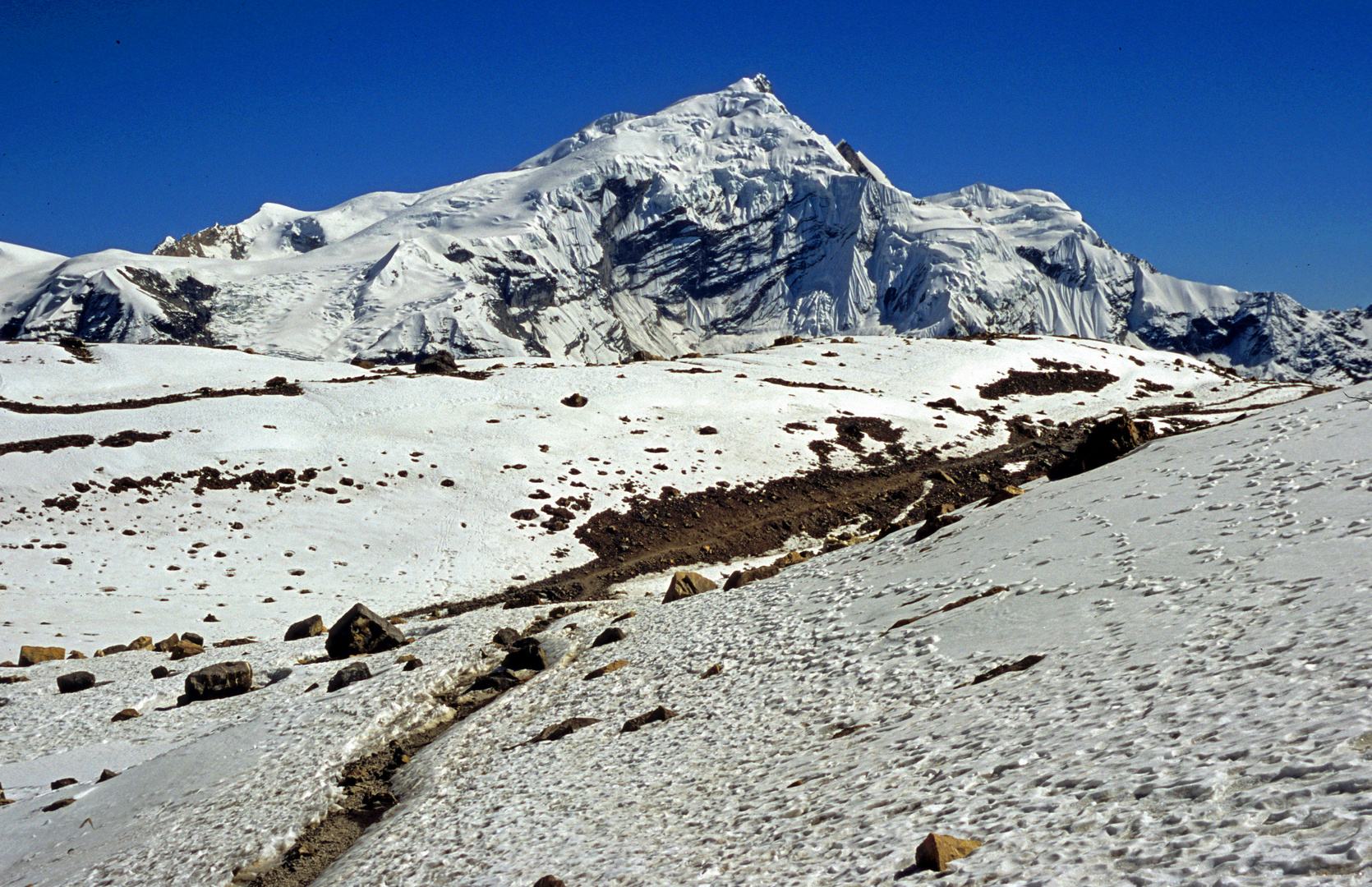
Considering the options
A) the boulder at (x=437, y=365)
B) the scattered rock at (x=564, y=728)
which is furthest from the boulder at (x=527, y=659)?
the boulder at (x=437, y=365)

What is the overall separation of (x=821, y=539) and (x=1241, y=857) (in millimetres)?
40432

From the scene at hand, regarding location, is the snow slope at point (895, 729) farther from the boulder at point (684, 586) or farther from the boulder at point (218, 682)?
the boulder at point (684, 586)

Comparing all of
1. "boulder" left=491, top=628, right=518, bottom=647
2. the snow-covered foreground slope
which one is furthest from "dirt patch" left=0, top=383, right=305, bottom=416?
"boulder" left=491, top=628, right=518, bottom=647

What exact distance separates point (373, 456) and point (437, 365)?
21.6 meters

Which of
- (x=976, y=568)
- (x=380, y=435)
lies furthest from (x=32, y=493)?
(x=976, y=568)

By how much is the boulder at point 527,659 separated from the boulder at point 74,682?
1244 cm

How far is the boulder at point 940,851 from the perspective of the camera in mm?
8547

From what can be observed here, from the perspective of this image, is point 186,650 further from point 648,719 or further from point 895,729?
point 895,729

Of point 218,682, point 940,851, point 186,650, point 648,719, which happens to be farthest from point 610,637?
point 940,851

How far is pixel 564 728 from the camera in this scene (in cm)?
1784

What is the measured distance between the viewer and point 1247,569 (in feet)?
49.1

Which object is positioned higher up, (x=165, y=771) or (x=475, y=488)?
(x=475, y=488)

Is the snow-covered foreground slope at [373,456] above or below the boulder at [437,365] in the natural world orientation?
below

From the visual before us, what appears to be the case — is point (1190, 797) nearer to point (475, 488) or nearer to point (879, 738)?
point (879, 738)
